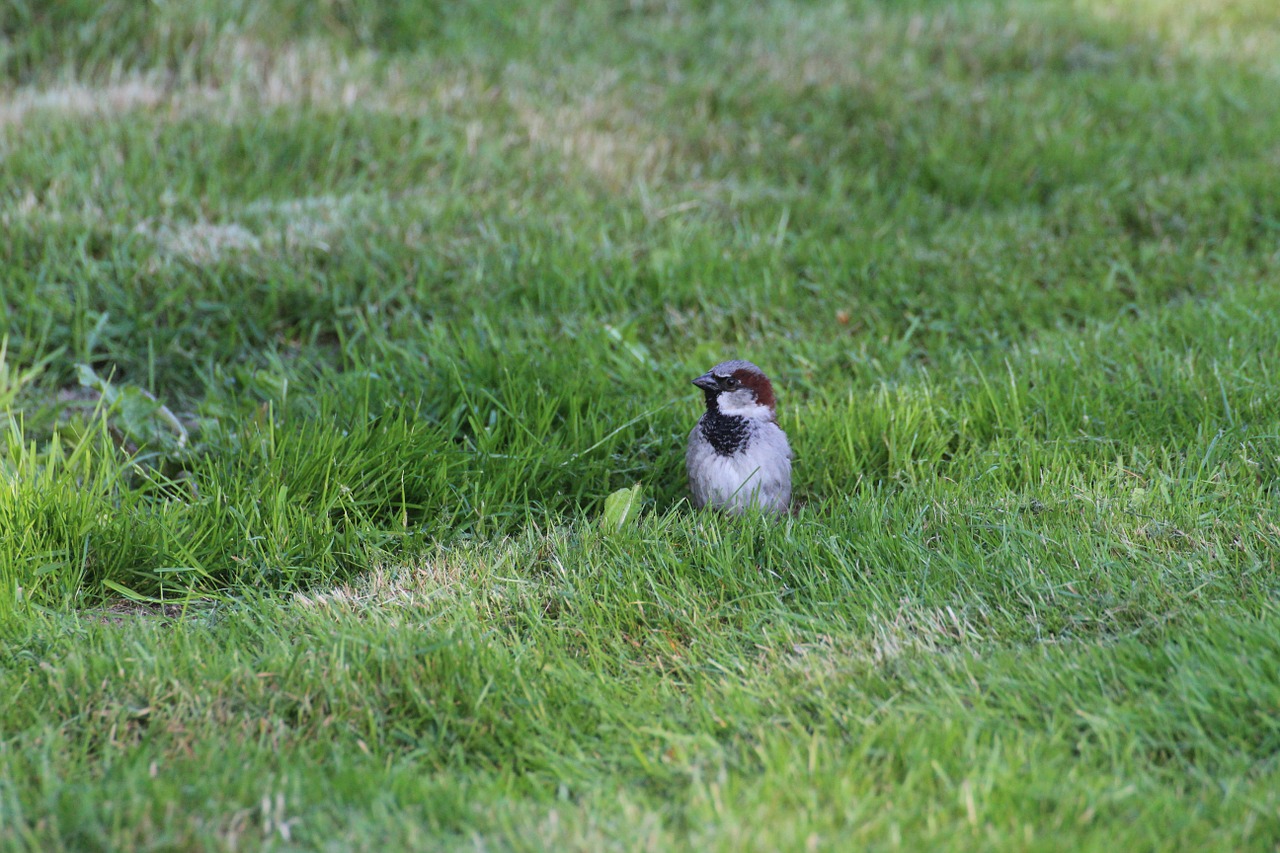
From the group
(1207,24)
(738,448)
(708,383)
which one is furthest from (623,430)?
(1207,24)

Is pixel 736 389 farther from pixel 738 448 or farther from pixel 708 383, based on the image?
pixel 738 448

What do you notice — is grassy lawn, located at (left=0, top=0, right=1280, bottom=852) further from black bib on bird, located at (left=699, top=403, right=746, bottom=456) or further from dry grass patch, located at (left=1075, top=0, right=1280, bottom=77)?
black bib on bird, located at (left=699, top=403, right=746, bottom=456)

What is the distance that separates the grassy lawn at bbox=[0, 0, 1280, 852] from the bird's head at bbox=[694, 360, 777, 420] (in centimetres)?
37

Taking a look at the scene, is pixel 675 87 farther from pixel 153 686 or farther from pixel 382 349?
pixel 153 686

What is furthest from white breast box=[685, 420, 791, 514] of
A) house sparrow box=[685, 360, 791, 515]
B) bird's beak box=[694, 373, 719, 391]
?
bird's beak box=[694, 373, 719, 391]

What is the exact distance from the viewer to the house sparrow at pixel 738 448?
3.77 metres

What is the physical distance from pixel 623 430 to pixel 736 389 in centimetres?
51

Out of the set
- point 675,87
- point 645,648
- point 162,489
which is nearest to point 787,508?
point 645,648

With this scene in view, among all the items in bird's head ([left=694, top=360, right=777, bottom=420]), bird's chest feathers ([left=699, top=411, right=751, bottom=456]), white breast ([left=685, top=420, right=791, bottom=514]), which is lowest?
white breast ([left=685, top=420, right=791, bottom=514])

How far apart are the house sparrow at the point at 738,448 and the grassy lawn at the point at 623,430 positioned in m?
0.18

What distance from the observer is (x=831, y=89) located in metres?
7.12

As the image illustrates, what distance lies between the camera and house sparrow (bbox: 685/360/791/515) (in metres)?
3.77

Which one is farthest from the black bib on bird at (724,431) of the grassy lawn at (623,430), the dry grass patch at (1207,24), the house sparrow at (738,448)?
the dry grass patch at (1207,24)

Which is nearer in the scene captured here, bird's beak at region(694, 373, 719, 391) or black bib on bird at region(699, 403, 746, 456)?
black bib on bird at region(699, 403, 746, 456)
